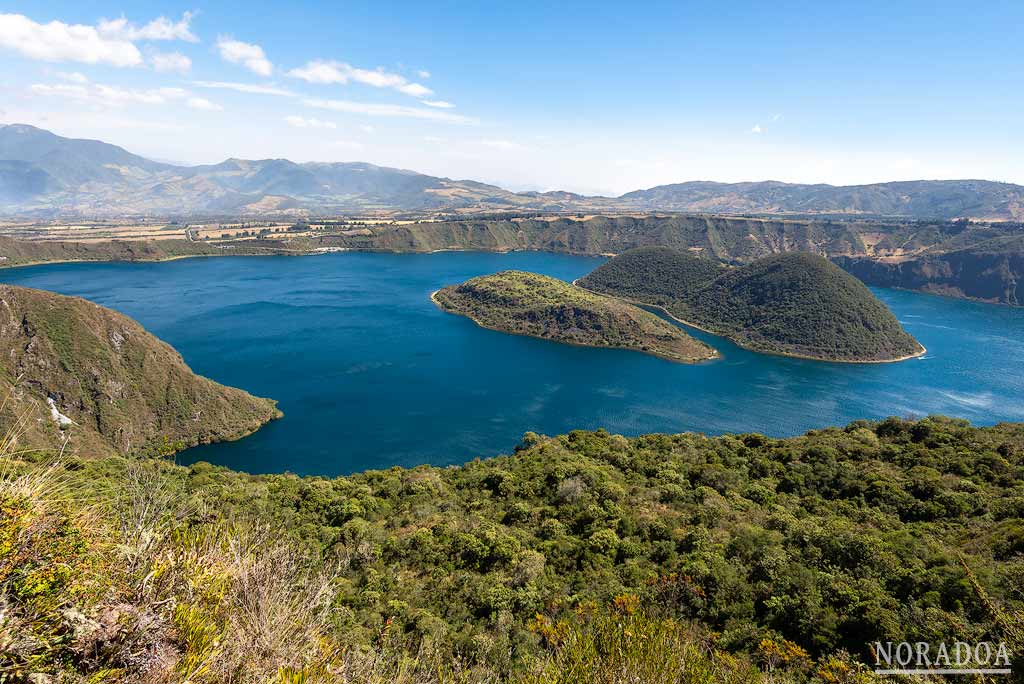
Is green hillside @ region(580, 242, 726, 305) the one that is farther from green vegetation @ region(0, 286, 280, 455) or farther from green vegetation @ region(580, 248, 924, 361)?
green vegetation @ region(0, 286, 280, 455)

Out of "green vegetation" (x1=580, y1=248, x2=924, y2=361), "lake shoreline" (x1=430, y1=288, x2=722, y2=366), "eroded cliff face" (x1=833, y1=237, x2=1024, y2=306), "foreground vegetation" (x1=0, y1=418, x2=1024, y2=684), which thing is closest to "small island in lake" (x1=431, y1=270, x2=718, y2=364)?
"lake shoreline" (x1=430, y1=288, x2=722, y2=366)

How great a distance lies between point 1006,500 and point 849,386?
72.8m

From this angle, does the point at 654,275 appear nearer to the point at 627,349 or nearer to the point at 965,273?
the point at 627,349

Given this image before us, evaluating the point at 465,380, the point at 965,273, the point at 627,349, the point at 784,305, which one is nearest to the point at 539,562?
the point at 465,380

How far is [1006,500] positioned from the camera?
82.1ft

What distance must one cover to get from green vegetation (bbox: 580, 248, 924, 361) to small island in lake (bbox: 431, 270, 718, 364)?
19.1 metres

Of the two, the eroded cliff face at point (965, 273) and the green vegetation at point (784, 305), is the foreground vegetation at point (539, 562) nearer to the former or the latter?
the green vegetation at point (784, 305)

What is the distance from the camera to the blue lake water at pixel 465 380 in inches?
2501

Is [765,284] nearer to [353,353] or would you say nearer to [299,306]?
[353,353]

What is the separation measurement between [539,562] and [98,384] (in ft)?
191

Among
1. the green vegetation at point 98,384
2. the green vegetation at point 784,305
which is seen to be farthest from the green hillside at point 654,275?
the green vegetation at point 98,384

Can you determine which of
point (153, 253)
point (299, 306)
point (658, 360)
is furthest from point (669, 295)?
point (153, 253)

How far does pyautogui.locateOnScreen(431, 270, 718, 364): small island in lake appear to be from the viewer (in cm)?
10506

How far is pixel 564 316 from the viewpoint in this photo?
115m
